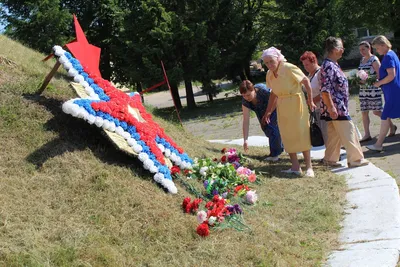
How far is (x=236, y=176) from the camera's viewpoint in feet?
17.2

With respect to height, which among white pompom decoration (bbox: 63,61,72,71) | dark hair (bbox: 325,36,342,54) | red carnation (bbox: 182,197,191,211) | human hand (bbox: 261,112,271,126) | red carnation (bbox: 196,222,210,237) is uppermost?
white pompom decoration (bbox: 63,61,72,71)

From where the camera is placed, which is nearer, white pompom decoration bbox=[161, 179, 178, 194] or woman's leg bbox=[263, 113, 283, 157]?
white pompom decoration bbox=[161, 179, 178, 194]

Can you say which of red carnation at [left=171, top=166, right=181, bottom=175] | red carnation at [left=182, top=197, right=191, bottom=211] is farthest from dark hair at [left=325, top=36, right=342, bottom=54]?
red carnation at [left=182, top=197, right=191, bottom=211]

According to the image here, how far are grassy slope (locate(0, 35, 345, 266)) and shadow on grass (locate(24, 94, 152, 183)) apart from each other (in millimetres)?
10

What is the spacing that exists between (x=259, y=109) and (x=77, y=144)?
2943 mm

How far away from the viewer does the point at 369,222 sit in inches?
164

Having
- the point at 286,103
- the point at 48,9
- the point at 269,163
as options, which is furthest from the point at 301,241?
the point at 48,9

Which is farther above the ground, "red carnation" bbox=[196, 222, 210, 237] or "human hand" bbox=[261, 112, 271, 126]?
"human hand" bbox=[261, 112, 271, 126]

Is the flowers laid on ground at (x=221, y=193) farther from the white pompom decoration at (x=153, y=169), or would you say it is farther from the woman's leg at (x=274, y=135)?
the woman's leg at (x=274, y=135)

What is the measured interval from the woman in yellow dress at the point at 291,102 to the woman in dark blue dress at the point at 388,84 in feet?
5.98

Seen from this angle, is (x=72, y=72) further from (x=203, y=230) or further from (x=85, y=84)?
(x=203, y=230)

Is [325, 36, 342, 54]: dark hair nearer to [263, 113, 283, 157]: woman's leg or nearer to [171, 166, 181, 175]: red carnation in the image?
[263, 113, 283, 157]: woman's leg

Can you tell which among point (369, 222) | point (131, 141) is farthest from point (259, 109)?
point (369, 222)

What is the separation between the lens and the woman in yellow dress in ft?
18.2
